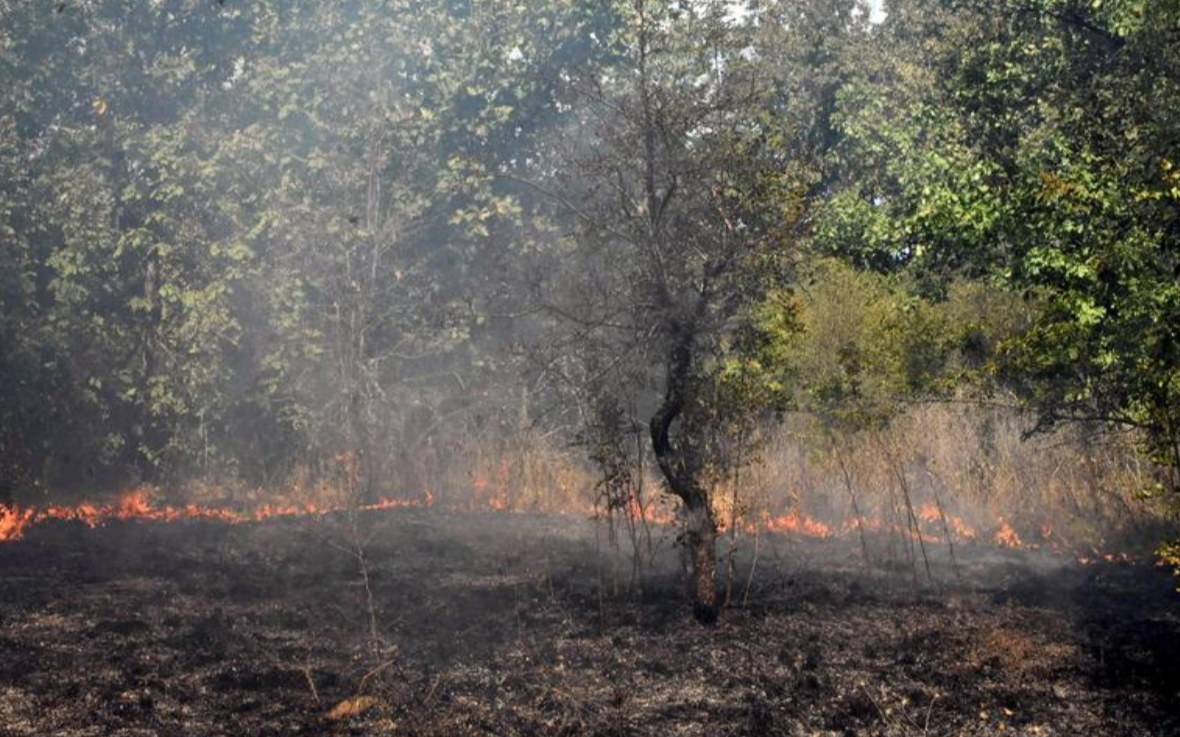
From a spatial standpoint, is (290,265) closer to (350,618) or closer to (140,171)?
(140,171)

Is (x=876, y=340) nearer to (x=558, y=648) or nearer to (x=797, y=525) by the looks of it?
(x=797, y=525)

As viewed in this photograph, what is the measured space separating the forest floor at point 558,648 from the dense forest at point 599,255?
59.6 inches

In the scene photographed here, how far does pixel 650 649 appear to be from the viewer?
41.7ft

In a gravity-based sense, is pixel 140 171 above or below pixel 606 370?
above

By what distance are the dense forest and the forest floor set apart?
1.51 m

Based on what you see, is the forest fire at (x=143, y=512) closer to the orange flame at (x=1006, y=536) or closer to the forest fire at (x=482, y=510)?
the forest fire at (x=482, y=510)

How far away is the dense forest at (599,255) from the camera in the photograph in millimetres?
13102

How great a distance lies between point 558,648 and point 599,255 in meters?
5.90

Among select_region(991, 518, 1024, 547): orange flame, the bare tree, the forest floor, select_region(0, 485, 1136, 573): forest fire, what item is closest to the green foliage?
the bare tree

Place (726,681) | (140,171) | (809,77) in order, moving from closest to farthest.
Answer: (726,681)
(140,171)
(809,77)

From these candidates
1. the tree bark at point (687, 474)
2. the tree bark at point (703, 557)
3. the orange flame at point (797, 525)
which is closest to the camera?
the tree bark at point (687, 474)

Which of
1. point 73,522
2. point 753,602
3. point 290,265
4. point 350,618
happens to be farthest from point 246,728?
point 290,265

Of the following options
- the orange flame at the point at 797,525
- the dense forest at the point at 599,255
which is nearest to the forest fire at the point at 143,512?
the dense forest at the point at 599,255

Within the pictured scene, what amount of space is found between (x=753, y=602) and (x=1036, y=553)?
7405 mm
